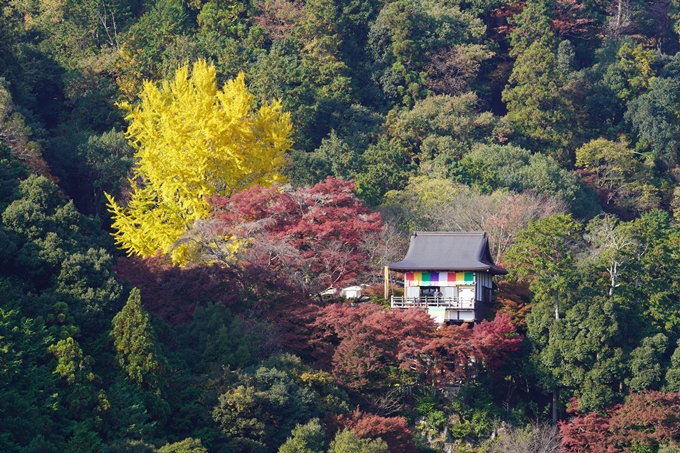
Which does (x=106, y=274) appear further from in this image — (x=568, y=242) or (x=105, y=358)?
(x=568, y=242)

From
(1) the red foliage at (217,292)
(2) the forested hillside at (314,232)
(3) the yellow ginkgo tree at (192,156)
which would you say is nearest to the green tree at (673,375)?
(2) the forested hillside at (314,232)

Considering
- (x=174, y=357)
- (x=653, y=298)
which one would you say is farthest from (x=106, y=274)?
(x=653, y=298)

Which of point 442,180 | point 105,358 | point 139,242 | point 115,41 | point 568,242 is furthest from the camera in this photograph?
point 115,41

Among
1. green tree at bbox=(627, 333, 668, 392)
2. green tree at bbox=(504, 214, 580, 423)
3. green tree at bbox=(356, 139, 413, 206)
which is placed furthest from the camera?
green tree at bbox=(356, 139, 413, 206)

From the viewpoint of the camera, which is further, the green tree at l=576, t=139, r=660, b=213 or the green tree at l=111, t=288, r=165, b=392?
the green tree at l=576, t=139, r=660, b=213

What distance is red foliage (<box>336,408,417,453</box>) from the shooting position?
33.2 m

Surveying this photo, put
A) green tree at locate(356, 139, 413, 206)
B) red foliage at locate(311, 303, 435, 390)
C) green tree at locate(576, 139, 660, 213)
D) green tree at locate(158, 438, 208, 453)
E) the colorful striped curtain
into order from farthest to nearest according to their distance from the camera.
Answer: green tree at locate(576, 139, 660, 213) < green tree at locate(356, 139, 413, 206) < the colorful striped curtain < red foliage at locate(311, 303, 435, 390) < green tree at locate(158, 438, 208, 453)

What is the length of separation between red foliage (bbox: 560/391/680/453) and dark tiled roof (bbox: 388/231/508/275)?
5.19 m

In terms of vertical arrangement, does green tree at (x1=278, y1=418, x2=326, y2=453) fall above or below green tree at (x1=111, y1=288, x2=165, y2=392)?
below

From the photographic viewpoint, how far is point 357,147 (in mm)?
54531

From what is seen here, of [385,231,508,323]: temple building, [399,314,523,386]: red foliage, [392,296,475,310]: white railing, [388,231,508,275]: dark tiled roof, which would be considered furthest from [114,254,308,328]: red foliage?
[388,231,508,275]: dark tiled roof

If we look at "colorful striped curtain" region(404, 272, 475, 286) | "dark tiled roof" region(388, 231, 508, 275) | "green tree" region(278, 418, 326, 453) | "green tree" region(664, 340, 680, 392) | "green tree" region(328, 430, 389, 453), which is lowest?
"green tree" region(664, 340, 680, 392)

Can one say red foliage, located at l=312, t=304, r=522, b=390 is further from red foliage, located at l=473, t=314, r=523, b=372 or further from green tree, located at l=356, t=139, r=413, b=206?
green tree, located at l=356, t=139, r=413, b=206

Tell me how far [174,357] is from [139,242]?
7843mm
